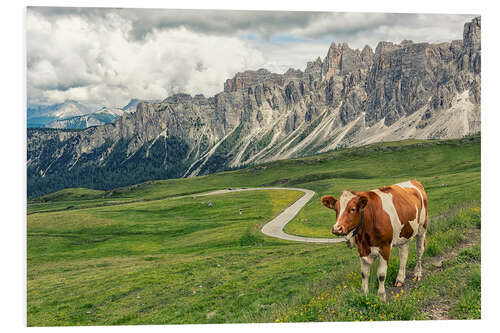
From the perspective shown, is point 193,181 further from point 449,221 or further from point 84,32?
point 449,221

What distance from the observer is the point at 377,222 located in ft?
32.3

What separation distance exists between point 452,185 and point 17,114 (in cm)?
4674

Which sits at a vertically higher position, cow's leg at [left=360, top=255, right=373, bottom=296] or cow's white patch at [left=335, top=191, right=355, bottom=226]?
cow's white patch at [left=335, top=191, right=355, bottom=226]

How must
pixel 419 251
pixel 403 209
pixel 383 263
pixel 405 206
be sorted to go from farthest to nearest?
pixel 419 251
pixel 405 206
pixel 403 209
pixel 383 263

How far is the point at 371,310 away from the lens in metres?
10.2

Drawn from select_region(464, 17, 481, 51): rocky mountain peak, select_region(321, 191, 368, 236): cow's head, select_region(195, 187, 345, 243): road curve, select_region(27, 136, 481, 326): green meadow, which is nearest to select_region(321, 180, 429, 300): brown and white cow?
select_region(321, 191, 368, 236): cow's head

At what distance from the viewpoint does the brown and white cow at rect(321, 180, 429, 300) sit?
9.46m

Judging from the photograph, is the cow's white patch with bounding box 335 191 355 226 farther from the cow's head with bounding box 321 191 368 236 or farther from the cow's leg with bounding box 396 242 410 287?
the cow's leg with bounding box 396 242 410 287

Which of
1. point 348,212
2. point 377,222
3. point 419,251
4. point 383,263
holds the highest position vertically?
point 348,212

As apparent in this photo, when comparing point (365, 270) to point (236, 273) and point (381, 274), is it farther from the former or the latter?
point (236, 273)

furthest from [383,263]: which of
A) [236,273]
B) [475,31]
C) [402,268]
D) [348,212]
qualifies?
[475,31]

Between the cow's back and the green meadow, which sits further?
the green meadow

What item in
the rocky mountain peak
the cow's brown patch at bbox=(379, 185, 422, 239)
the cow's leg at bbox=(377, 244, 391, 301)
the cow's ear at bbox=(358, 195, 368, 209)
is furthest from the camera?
the rocky mountain peak
